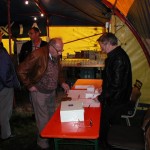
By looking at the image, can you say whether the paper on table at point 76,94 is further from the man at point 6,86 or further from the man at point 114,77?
the man at point 6,86

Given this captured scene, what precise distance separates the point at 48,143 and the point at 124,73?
63.1 inches

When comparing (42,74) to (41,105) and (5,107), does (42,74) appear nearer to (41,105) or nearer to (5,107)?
(41,105)

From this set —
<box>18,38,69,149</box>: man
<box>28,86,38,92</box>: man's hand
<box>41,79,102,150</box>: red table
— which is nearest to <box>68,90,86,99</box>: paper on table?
<box>18,38,69,149</box>: man

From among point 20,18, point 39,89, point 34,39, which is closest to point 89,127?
point 39,89

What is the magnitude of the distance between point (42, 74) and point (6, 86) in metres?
0.86

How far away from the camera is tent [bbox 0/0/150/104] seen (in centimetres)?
510

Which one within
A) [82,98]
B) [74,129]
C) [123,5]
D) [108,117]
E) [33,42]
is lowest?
[108,117]

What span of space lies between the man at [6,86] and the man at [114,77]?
153 centimetres

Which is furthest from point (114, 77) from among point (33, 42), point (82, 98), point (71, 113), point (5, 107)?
point (33, 42)

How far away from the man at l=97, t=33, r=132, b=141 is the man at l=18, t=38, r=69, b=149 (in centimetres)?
64

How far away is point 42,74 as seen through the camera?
3494 mm

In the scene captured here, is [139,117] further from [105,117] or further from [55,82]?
[55,82]

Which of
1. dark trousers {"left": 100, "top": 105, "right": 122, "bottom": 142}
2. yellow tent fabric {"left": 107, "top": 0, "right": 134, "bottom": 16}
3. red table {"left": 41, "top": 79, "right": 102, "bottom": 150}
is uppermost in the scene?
yellow tent fabric {"left": 107, "top": 0, "right": 134, "bottom": 16}

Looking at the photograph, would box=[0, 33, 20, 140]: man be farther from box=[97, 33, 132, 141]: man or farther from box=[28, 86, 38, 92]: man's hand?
box=[97, 33, 132, 141]: man
